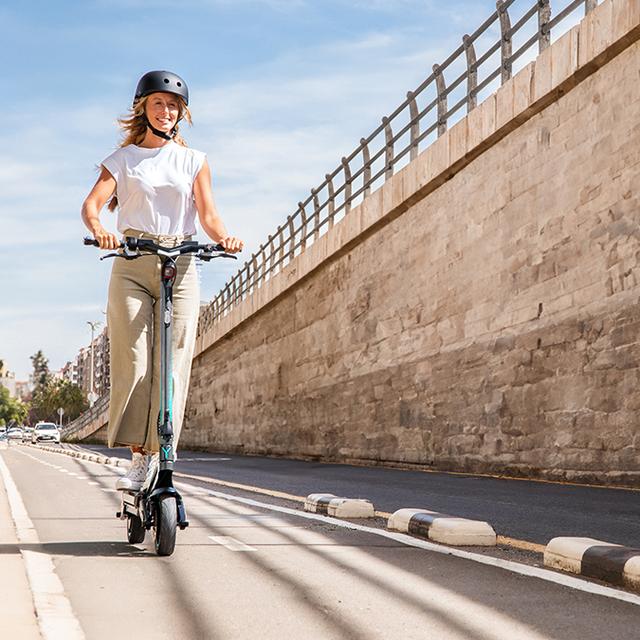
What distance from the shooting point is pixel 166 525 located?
4352 mm

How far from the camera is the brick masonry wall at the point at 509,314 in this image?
9.91m

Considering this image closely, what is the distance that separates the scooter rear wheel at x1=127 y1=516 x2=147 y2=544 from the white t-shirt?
4.47ft

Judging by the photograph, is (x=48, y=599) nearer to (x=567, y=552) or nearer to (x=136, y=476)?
(x=136, y=476)

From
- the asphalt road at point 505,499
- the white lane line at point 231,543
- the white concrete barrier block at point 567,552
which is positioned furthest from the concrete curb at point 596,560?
the white lane line at point 231,543

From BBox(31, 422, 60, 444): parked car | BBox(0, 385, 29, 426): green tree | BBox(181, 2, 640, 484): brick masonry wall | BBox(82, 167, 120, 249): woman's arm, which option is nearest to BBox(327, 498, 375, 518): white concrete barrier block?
BBox(82, 167, 120, 249): woman's arm

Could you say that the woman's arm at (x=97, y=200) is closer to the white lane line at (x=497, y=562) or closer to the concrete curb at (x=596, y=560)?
the white lane line at (x=497, y=562)

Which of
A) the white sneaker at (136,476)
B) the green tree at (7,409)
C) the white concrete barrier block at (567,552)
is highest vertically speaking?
the green tree at (7,409)

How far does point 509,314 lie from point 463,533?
736 cm

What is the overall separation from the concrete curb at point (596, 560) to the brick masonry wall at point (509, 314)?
5.22 m

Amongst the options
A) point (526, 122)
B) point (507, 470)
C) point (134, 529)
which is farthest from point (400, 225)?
point (134, 529)

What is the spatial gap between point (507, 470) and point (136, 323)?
26.4 feet

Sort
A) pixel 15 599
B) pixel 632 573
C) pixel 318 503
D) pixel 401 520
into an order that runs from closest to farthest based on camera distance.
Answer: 1. pixel 15 599
2. pixel 632 573
3. pixel 401 520
4. pixel 318 503

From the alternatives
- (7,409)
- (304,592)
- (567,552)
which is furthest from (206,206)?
(7,409)

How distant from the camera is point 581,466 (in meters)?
10.1
